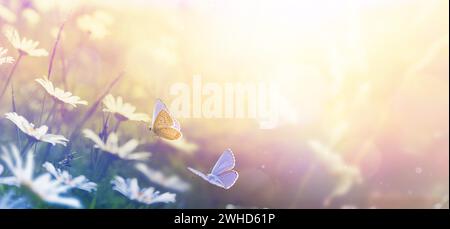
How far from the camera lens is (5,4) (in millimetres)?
1116

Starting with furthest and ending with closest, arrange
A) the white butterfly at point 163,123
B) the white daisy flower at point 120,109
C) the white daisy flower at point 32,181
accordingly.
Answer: the white daisy flower at point 120,109 < the white butterfly at point 163,123 < the white daisy flower at point 32,181

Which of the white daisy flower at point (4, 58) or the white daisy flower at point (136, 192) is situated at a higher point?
the white daisy flower at point (4, 58)

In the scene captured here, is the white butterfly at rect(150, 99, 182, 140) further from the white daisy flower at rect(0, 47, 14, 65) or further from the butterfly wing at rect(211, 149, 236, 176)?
the white daisy flower at rect(0, 47, 14, 65)

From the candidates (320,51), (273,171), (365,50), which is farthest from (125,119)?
(365,50)

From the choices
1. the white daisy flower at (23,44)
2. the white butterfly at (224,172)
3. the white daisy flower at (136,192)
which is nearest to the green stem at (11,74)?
the white daisy flower at (23,44)

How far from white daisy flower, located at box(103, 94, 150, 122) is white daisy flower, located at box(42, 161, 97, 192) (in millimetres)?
150

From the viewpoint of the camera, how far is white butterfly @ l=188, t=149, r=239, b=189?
1.01 metres

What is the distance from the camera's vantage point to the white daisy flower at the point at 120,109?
1084 mm

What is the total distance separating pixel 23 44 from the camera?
1.08 m

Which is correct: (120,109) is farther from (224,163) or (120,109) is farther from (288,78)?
(288,78)

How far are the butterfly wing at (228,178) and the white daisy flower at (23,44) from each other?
1.50 feet

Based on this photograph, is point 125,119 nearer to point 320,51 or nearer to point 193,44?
point 193,44

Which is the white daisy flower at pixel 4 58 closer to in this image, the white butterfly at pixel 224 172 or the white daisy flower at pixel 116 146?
the white daisy flower at pixel 116 146

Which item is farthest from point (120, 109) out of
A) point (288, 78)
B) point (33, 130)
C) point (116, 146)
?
point (288, 78)
